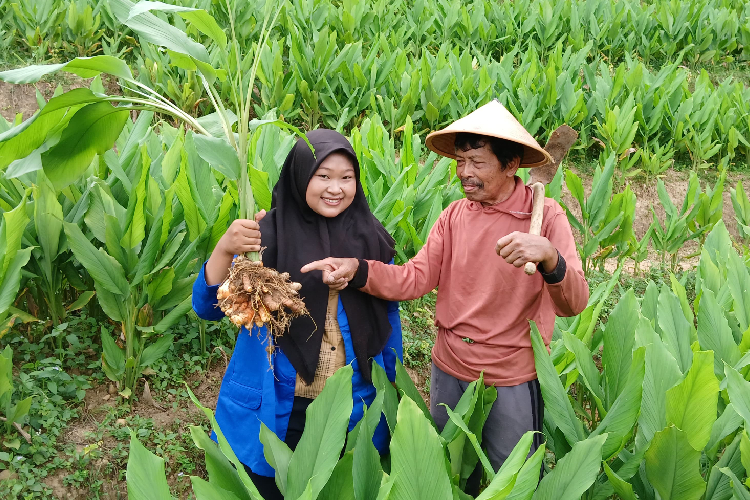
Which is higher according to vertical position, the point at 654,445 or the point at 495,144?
the point at 495,144

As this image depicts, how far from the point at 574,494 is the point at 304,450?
61cm

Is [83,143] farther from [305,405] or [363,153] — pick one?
[363,153]

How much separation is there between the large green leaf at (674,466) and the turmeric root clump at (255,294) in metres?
0.92

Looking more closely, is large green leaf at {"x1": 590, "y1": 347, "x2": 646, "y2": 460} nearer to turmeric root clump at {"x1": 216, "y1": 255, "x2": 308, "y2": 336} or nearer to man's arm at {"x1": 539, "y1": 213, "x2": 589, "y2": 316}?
man's arm at {"x1": 539, "y1": 213, "x2": 589, "y2": 316}

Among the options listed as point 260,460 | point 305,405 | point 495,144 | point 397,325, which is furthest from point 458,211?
point 260,460

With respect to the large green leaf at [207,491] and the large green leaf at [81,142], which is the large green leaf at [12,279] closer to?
the large green leaf at [81,142]

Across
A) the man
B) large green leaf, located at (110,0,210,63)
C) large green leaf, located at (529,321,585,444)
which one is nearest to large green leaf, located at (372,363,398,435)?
the man

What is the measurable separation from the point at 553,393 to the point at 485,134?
27.5 inches

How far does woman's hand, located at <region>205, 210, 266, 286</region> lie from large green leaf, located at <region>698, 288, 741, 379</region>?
1.45 meters

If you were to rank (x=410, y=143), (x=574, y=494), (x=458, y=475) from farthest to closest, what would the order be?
(x=410, y=143) → (x=458, y=475) → (x=574, y=494)

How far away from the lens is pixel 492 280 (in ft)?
5.54

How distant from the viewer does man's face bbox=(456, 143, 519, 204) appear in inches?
65.9

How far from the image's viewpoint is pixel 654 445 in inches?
62.7

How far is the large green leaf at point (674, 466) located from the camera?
1565 millimetres
